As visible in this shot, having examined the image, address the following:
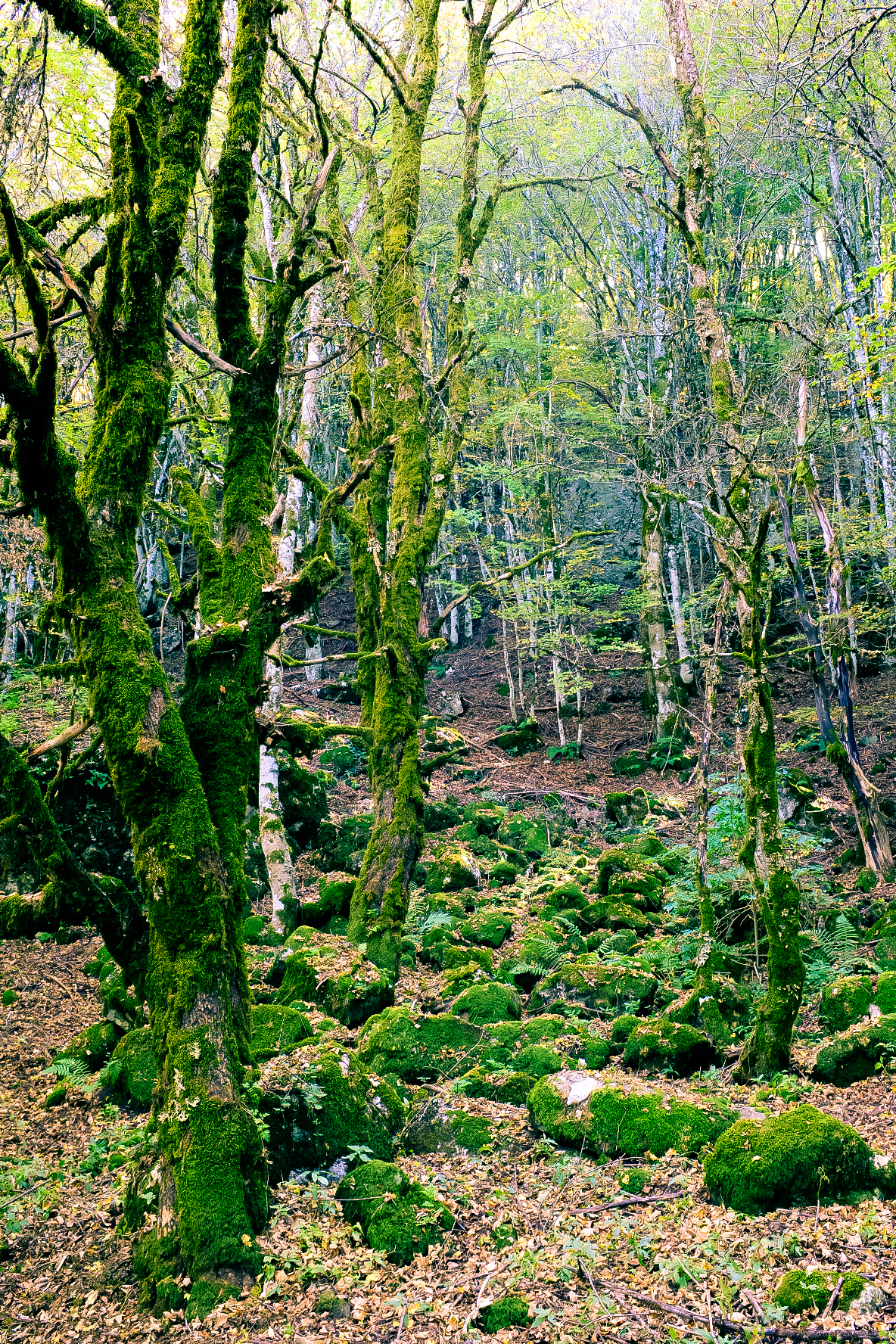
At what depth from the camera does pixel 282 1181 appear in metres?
4.59

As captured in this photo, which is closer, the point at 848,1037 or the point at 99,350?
the point at 99,350

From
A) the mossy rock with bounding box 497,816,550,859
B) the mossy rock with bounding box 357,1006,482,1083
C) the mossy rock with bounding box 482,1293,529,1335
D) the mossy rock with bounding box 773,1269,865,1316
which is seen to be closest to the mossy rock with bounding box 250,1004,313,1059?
the mossy rock with bounding box 357,1006,482,1083

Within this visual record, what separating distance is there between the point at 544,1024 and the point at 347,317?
8126 mm

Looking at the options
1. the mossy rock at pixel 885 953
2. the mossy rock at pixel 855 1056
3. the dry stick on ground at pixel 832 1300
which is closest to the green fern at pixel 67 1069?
the dry stick on ground at pixel 832 1300

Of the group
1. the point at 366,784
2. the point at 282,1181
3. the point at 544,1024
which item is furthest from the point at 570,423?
the point at 282,1181

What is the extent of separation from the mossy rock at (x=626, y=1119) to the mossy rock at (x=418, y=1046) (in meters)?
0.97

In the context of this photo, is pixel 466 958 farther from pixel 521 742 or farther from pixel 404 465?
pixel 521 742

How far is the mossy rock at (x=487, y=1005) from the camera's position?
22.7ft

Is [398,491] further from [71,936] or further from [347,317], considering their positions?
[71,936]

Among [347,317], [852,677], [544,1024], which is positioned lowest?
[544,1024]

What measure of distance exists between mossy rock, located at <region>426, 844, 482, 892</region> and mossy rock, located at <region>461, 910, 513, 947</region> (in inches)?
58.0

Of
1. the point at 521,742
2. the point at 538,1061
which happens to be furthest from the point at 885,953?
the point at 521,742

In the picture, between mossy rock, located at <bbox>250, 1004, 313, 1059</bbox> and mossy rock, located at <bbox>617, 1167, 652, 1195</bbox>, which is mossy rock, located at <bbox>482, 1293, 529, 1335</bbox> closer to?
mossy rock, located at <bbox>617, 1167, 652, 1195</bbox>

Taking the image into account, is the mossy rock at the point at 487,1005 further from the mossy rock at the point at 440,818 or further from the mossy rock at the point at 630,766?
the mossy rock at the point at 630,766
